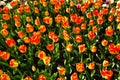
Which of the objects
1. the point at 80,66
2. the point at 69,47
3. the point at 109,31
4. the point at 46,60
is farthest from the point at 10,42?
the point at 109,31

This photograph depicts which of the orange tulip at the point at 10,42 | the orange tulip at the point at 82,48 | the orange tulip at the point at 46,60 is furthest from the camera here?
the orange tulip at the point at 10,42

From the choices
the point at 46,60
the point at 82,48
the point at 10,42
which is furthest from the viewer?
the point at 10,42

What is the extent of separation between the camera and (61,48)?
14.7ft

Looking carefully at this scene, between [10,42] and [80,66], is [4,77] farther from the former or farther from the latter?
[80,66]

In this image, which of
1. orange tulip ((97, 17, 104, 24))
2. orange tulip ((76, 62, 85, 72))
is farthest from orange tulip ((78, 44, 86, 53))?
orange tulip ((97, 17, 104, 24))

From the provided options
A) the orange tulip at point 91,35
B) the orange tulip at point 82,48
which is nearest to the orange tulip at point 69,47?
the orange tulip at point 82,48

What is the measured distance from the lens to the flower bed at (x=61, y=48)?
3861 millimetres

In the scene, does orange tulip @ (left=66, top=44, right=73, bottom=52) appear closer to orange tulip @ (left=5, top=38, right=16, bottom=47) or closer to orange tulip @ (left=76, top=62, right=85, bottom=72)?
orange tulip @ (left=76, top=62, right=85, bottom=72)

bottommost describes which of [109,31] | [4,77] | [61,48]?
[61,48]

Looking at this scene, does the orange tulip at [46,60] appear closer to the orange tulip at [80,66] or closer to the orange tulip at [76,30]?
the orange tulip at [80,66]

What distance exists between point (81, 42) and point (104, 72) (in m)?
0.92

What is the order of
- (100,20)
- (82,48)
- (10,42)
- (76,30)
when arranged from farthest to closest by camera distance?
(100,20) → (76,30) → (10,42) → (82,48)

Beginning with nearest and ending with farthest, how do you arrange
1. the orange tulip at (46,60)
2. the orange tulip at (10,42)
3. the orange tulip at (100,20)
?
1. the orange tulip at (46,60)
2. the orange tulip at (10,42)
3. the orange tulip at (100,20)

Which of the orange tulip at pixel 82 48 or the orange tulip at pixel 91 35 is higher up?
the orange tulip at pixel 91 35
